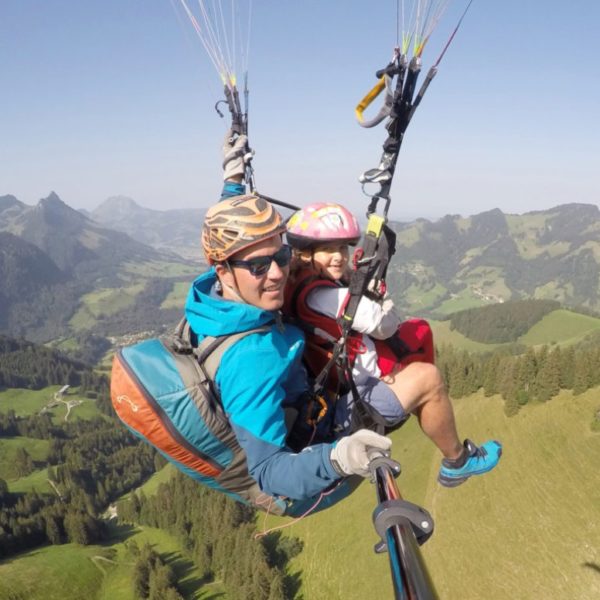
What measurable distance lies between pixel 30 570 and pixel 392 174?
87.0m

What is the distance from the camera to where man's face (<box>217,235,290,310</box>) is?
15.0 ft

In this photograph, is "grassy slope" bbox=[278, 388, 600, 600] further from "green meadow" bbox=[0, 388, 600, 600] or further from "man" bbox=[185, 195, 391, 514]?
"man" bbox=[185, 195, 391, 514]

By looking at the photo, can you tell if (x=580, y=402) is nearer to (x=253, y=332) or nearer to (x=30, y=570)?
(x=253, y=332)

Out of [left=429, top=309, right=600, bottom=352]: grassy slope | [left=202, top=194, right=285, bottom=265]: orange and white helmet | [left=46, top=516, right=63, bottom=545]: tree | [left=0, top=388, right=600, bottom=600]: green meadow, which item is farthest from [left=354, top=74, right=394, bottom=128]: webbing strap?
[left=429, top=309, right=600, bottom=352]: grassy slope

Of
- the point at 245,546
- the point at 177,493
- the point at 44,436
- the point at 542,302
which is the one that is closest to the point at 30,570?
the point at 177,493

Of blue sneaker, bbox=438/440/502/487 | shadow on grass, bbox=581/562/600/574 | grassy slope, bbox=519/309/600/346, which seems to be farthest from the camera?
grassy slope, bbox=519/309/600/346

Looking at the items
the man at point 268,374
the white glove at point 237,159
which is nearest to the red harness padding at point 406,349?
the man at point 268,374

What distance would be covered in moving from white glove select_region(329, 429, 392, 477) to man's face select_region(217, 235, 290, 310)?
1699mm

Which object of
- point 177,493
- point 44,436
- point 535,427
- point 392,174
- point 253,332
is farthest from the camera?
point 44,436

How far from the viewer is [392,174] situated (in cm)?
452

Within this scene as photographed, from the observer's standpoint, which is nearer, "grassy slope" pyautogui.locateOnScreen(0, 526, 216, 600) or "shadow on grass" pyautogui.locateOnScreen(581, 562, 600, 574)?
"shadow on grass" pyautogui.locateOnScreen(581, 562, 600, 574)

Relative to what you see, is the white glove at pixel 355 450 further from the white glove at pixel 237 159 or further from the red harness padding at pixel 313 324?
the white glove at pixel 237 159

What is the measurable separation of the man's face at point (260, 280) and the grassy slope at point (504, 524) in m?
44.2

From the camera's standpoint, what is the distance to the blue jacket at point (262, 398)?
3572mm
